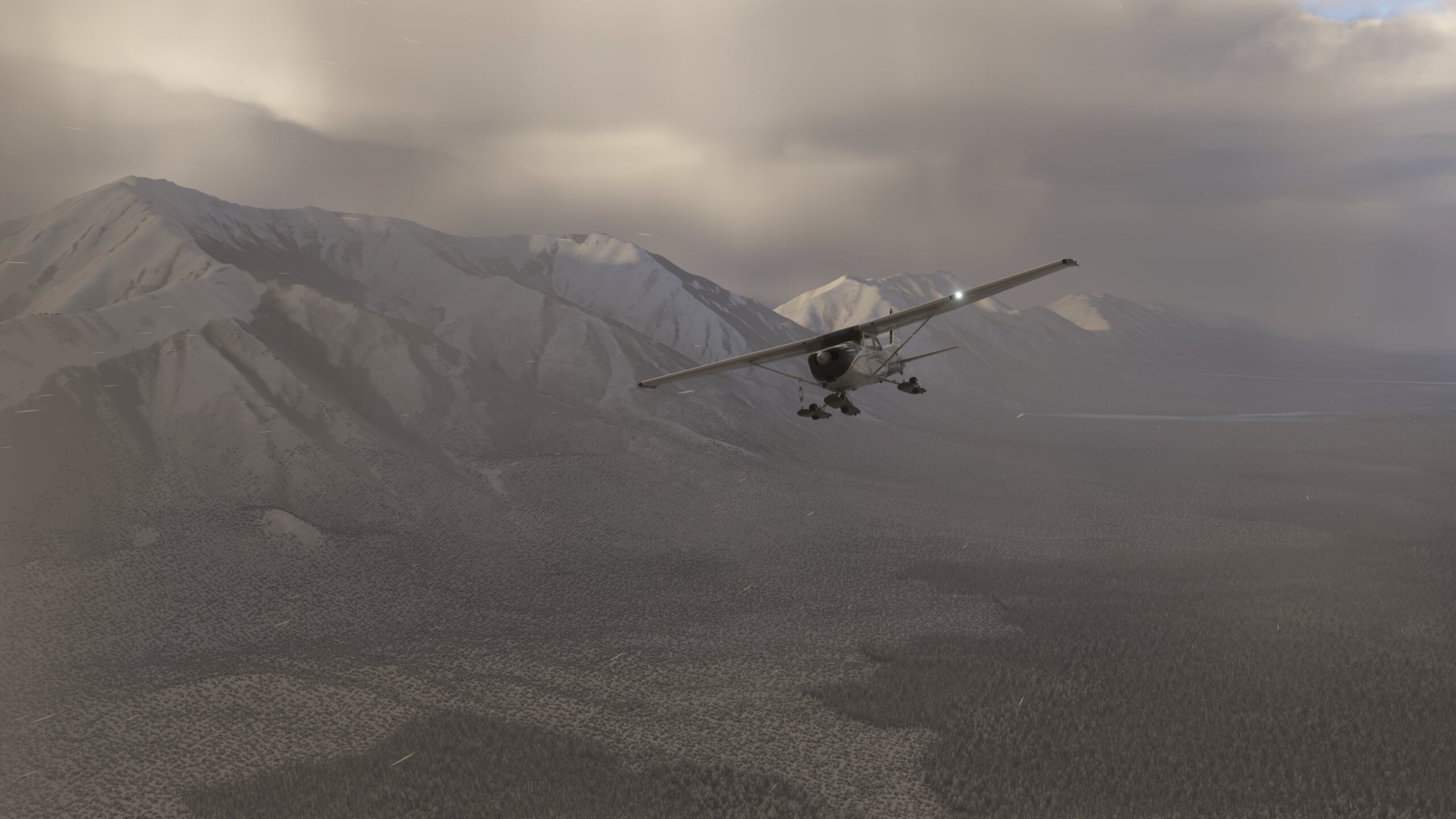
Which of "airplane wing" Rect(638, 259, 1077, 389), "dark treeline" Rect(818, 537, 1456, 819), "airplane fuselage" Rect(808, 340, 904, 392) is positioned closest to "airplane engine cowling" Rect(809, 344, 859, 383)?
"airplane fuselage" Rect(808, 340, 904, 392)

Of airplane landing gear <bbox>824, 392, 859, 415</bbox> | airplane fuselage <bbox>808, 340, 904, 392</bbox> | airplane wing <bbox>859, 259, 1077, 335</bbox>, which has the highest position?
airplane wing <bbox>859, 259, 1077, 335</bbox>

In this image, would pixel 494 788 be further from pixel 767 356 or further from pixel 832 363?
pixel 832 363

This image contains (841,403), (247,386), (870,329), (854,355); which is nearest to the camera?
(854,355)

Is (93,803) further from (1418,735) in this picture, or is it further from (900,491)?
(900,491)

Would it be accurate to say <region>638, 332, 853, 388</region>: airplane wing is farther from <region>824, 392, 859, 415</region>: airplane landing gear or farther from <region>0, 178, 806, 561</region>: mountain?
<region>0, 178, 806, 561</region>: mountain

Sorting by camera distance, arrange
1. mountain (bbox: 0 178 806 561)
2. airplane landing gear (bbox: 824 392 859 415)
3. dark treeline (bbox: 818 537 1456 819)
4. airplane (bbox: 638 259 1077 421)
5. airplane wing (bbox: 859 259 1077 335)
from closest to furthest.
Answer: airplane wing (bbox: 859 259 1077 335), airplane (bbox: 638 259 1077 421), airplane landing gear (bbox: 824 392 859 415), dark treeline (bbox: 818 537 1456 819), mountain (bbox: 0 178 806 561)

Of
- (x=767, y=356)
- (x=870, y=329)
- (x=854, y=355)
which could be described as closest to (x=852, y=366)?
(x=854, y=355)
